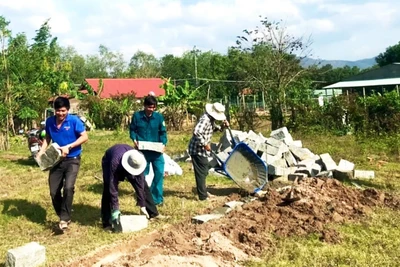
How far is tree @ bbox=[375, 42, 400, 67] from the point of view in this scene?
59000 millimetres

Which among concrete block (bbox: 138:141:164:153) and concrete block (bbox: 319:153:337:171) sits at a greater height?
concrete block (bbox: 138:141:164:153)

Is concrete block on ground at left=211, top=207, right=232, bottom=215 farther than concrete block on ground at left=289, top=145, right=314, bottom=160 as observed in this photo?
No

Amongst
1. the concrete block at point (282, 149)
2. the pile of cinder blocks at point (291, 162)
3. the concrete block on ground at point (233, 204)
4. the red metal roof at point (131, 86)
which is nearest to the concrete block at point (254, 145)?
the pile of cinder blocks at point (291, 162)

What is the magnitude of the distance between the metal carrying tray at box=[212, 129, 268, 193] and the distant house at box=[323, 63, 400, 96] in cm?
2649

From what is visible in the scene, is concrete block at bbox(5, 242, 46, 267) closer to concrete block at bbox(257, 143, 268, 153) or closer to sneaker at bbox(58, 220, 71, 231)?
sneaker at bbox(58, 220, 71, 231)

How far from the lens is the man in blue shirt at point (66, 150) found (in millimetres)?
5848

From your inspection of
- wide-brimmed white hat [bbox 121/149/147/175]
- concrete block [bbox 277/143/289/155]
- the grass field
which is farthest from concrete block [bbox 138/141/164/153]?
concrete block [bbox 277/143/289/155]

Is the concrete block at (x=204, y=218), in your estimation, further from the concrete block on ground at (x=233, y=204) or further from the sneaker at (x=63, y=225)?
the sneaker at (x=63, y=225)

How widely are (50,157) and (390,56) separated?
6239 centimetres

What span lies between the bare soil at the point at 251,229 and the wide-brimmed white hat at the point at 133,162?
810mm

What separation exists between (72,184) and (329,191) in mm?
3730

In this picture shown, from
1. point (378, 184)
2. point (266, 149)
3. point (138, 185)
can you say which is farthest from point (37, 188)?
point (378, 184)

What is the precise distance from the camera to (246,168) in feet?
24.2

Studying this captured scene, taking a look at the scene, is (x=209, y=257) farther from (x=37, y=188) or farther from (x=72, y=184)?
(x=37, y=188)
